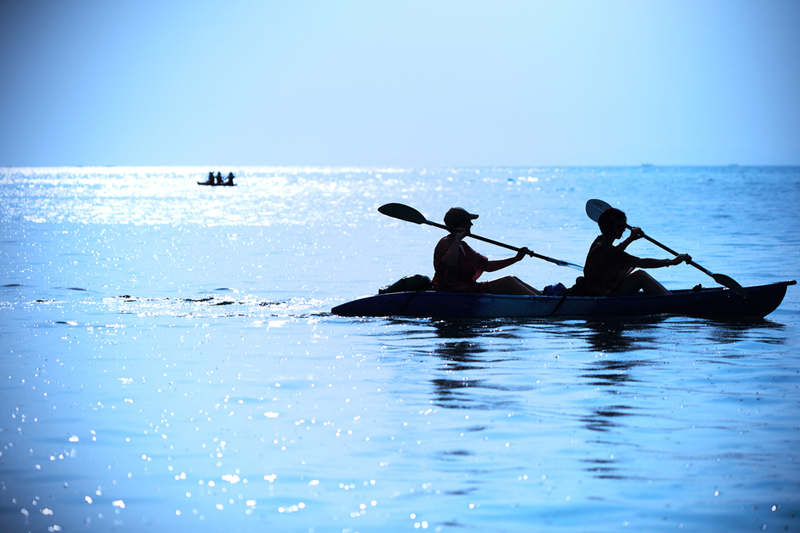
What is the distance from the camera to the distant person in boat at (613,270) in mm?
11469

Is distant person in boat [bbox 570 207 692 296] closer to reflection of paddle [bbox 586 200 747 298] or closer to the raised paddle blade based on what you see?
reflection of paddle [bbox 586 200 747 298]

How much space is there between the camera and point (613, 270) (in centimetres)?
1181

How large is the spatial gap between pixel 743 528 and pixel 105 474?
4.04 meters

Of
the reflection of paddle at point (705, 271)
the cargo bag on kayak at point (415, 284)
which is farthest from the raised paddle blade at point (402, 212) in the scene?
the reflection of paddle at point (705, 271)

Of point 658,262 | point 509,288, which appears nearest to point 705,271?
point 658,262

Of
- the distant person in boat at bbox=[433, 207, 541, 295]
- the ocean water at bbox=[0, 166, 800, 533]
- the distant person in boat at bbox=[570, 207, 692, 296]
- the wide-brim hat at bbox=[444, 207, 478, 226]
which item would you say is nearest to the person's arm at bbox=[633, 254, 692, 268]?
the distant person in boat at bbox=[570, 207, 692, 296]

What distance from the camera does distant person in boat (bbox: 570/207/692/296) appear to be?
11.5 metres

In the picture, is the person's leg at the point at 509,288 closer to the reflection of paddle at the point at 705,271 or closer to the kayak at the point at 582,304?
the kayak at the point at 582,304

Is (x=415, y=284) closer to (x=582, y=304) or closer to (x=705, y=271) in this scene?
(x=582, y=304)

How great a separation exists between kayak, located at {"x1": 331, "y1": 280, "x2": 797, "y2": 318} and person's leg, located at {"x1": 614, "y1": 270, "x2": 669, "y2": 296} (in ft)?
0.49

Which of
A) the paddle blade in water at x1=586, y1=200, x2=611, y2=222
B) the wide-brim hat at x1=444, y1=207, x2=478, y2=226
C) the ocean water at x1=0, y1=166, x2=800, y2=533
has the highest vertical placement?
the paddle blade in water at x1=586, y1=200, x2=611, y2=222

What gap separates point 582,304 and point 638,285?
2.76 ft

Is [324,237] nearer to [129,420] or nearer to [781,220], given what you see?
[781,220]

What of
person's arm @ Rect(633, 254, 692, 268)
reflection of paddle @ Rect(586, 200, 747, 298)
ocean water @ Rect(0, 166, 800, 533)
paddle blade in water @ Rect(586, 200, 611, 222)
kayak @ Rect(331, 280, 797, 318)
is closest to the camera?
ocean water @ Rect(0, 166, 800, 533)
